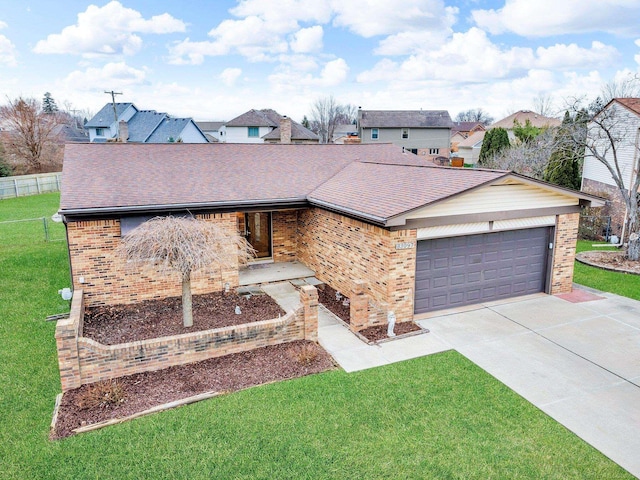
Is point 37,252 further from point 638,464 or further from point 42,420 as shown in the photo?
point 638,464

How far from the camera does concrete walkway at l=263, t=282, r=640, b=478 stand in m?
6.75

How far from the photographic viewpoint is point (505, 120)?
65938 millimetres

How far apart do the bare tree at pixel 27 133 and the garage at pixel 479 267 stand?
1813 inches

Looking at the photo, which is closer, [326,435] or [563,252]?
[326,435]

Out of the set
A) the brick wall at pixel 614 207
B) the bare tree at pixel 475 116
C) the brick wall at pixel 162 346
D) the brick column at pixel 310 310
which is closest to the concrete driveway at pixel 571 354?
the brick column at pixel 310 310

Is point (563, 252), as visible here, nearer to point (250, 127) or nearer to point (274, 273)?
point (274, 273)

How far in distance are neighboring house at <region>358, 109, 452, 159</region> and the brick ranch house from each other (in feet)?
131

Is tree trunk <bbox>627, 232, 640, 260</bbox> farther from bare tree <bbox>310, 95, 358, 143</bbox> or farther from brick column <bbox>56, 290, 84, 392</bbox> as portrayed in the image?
bare tree <bbox>310, 95, 358, 143</bbox>

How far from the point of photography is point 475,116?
13025cm

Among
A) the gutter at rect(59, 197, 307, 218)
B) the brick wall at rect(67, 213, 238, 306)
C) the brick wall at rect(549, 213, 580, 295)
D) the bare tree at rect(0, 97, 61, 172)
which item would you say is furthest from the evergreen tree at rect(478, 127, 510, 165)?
the bare tree at rect(0, 97, 61, 172)

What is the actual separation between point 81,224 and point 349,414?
26.3 feet

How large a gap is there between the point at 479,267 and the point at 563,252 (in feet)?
9.12

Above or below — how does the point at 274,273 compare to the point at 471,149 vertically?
below

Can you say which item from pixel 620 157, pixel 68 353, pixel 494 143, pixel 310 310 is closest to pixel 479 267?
pixel 310 310
